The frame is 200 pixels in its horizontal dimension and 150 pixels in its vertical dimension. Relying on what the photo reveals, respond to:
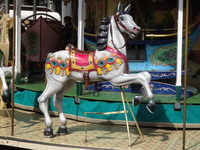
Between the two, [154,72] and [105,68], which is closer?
[105,68]

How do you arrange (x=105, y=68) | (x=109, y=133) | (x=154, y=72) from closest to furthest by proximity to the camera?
(x=105, y=68) < (x=109, y=133) < (x=154, y=72)

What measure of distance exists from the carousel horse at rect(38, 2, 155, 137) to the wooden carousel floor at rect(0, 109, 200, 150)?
38 cm

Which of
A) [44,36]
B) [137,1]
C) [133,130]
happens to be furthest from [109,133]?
[44,36]

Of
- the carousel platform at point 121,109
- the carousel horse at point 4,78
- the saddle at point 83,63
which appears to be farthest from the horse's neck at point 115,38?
the carousel horse at point 4,78

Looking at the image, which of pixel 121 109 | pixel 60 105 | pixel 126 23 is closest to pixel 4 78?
pixel 60 105

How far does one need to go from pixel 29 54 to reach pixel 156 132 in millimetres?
4819

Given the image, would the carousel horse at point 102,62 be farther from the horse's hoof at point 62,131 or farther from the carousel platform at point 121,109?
the carousel platform at point 121,109

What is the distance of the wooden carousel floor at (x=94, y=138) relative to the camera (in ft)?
19.9

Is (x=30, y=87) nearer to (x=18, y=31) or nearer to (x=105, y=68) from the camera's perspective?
(x=18, y=31)

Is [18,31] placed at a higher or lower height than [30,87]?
higher

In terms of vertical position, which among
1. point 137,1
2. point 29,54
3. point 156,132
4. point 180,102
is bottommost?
point 156,132

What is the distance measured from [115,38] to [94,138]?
1655 mm

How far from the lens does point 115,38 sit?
6.37 m

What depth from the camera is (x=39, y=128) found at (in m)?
7.23
